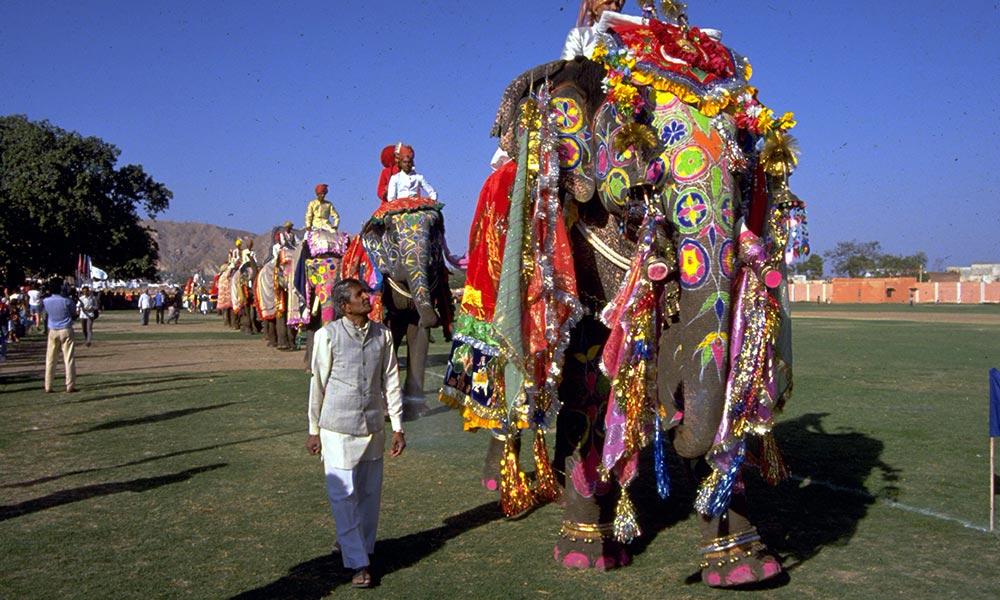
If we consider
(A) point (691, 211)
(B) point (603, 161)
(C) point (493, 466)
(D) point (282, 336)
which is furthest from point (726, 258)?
(D) point (282, 336)

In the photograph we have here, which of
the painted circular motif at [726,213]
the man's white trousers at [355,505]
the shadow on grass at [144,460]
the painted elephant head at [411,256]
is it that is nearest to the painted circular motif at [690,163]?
the painted circular motif at [726,213]

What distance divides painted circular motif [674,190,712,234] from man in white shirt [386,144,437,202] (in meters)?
6.51

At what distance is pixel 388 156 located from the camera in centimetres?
1103

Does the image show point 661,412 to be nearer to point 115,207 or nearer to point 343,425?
point 343,425

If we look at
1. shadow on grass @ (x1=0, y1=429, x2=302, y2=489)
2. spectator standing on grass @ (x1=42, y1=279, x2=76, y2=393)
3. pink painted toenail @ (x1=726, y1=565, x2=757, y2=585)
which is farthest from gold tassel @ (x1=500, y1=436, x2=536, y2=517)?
spectator standing on grass @ (x1=42, y1=279, x2=76, y2=393)

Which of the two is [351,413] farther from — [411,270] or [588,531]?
[411,270]

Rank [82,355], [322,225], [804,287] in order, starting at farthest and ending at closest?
[804,287], [82,355], [322,225]

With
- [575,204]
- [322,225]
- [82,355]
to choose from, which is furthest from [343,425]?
[82,355]

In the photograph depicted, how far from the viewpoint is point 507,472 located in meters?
6.09

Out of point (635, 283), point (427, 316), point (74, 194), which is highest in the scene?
point (74, 194)

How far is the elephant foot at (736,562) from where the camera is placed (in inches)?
191

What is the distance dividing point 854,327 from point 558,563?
30.3 meters

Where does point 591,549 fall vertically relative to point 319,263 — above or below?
below

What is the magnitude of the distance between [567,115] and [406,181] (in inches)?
225
